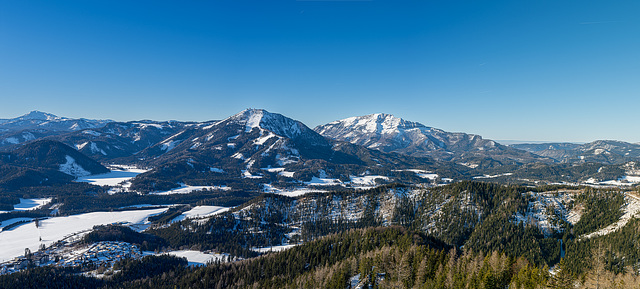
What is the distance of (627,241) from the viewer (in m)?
142

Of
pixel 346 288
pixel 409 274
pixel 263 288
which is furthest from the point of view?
pixel 263 288

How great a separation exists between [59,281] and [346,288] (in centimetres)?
19248

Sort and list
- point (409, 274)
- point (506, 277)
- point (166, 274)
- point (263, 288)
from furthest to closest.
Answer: point (166, 274)
point (263, 288)
point (409, 274)
point (506, 277)

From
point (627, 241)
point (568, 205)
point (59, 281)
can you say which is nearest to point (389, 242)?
point (627, 241)

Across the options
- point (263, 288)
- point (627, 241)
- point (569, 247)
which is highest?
point (627, 241)

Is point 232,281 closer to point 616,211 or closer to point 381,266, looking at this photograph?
point 381,266

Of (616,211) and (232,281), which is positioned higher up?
(616,211)

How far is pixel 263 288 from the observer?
5507 inches

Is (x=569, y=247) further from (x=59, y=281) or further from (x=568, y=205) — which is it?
(x=59, y=281)

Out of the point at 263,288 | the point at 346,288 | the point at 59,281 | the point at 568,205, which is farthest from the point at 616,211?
the point at 59,281

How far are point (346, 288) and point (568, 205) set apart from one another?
7335 inches

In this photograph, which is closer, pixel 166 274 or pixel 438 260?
pixel 438 260

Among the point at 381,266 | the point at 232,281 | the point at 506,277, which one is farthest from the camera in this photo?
the point at 232,281

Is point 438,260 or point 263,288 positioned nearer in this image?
point 438,260
